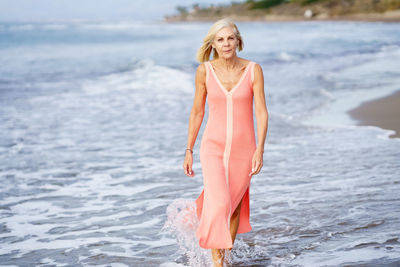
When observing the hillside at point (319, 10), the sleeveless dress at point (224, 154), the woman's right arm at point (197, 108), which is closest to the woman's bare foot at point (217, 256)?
the sleeveless dress at point (224, 154)

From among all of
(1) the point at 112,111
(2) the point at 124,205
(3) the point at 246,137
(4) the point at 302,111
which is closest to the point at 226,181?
(3) the point at 246,137

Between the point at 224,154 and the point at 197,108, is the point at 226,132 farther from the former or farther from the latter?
the point at 197,108

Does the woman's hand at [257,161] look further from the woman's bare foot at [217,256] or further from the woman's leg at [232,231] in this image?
the woman's bare foot at [217,256]

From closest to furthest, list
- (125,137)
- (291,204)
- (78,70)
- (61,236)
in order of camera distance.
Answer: (61,236), (291,204), (125,137), (78,70)

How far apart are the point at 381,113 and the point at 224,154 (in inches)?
316

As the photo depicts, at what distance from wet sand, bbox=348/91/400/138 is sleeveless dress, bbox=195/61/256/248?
19.0 feet

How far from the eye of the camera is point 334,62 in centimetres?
2359

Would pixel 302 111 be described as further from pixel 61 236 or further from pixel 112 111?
pixel 61 236

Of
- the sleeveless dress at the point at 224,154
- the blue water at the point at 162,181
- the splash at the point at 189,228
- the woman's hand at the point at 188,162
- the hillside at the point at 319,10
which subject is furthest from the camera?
the hillside at the point at 319,10

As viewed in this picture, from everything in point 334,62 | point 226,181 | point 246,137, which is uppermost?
point 246,137

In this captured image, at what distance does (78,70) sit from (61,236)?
62.3 ft

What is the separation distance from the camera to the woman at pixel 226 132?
3410 millimetres

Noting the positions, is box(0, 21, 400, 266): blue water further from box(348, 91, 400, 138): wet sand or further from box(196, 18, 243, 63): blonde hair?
box(196, 18, 243, 63): blonde hair

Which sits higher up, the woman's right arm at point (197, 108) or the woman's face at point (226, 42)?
the woman's face at point (226, 42)
